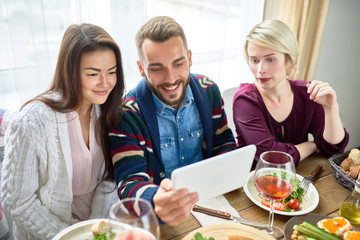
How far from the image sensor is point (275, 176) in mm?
964

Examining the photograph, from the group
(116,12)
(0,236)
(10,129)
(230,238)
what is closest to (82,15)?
(116,12)

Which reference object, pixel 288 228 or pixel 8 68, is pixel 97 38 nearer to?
pixel 8 68

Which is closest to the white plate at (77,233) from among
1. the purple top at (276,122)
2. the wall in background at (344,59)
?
the purple top at (276,122)

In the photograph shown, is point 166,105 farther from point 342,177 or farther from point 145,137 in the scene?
point 342,177

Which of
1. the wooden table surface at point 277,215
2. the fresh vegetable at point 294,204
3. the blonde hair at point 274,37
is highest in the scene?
the blonde hair at point 274,37

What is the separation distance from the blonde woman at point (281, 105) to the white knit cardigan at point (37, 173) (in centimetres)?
91

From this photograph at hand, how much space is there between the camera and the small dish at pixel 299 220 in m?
1.02

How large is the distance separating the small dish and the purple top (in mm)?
552

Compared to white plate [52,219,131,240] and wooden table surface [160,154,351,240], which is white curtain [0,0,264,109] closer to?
white plate [52,219,131,240]

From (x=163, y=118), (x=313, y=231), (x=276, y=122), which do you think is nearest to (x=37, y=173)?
(x=163, y=118)

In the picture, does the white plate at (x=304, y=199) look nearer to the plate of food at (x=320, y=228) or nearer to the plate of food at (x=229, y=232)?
the plate of food at (x=320, y=228)

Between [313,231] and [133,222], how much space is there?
0.63 meters

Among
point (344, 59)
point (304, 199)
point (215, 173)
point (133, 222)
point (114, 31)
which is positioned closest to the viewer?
point (133, 222)

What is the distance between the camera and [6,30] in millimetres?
1551
